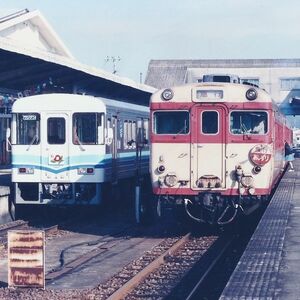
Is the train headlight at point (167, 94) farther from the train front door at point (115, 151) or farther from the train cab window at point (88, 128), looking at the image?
the train front door at point (115, 151)

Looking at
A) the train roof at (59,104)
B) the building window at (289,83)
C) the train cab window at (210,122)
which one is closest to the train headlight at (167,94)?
the train cab window at (210,122)

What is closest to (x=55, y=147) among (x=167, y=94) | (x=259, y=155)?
(x=167, y=94)

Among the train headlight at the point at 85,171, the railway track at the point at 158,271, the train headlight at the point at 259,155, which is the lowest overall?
the railway track at the point at 158,271

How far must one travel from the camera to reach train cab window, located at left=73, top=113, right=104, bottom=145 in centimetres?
1792

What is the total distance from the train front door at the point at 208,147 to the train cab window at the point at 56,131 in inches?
173

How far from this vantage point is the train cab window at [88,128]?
1792 cm

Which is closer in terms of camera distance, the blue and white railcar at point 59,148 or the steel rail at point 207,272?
the steel rail at point 207,272

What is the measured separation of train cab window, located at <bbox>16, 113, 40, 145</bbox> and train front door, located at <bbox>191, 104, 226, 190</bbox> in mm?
4817

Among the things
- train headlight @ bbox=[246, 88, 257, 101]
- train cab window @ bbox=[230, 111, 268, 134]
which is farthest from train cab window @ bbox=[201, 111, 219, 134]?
train headlight @ bbox=[246, 88, 257, 101]

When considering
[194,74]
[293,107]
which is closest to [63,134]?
[293,107]

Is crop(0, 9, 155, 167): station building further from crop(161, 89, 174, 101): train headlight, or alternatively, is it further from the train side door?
crop(161, 89, 174, 101): train headlight

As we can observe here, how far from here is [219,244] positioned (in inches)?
581

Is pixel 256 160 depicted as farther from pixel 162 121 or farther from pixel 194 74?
pixel 194 74

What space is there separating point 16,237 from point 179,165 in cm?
474
